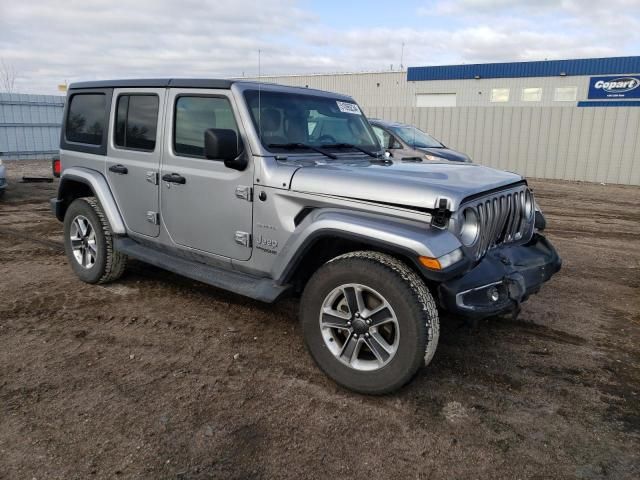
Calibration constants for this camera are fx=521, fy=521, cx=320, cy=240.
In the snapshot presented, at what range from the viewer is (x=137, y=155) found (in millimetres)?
4586

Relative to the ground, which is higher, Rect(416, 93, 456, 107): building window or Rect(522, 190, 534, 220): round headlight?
Rect(416, 93, 456, 107): building window

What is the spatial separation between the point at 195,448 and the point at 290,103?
A: 2.65 m

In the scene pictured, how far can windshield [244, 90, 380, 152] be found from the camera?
3.88 meters

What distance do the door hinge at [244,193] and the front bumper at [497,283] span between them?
150cm

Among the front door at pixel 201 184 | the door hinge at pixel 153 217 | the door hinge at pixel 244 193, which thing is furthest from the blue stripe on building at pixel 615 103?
the door hinge at pixel 244 193

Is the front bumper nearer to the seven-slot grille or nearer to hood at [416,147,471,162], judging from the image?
the seven-slot grille

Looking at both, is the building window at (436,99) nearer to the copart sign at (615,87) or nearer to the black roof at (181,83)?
the copart sign at (615,87)

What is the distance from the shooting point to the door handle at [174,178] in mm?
4152

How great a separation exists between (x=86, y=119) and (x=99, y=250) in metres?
1.33

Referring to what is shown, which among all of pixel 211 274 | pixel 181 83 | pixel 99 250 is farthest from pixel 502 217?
pixel 99 250

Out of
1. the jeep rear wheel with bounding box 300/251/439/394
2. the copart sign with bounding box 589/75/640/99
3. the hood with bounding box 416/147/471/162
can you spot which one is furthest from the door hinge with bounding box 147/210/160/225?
the copart sign with bounding box 589/75/640/99

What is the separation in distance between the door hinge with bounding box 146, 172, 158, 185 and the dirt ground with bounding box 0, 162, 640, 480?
115 centimetres

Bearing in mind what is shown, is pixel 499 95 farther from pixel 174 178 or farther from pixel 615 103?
pixel 174 178

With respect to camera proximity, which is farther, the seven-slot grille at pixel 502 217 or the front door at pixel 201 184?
the front door at pixel 201 184
